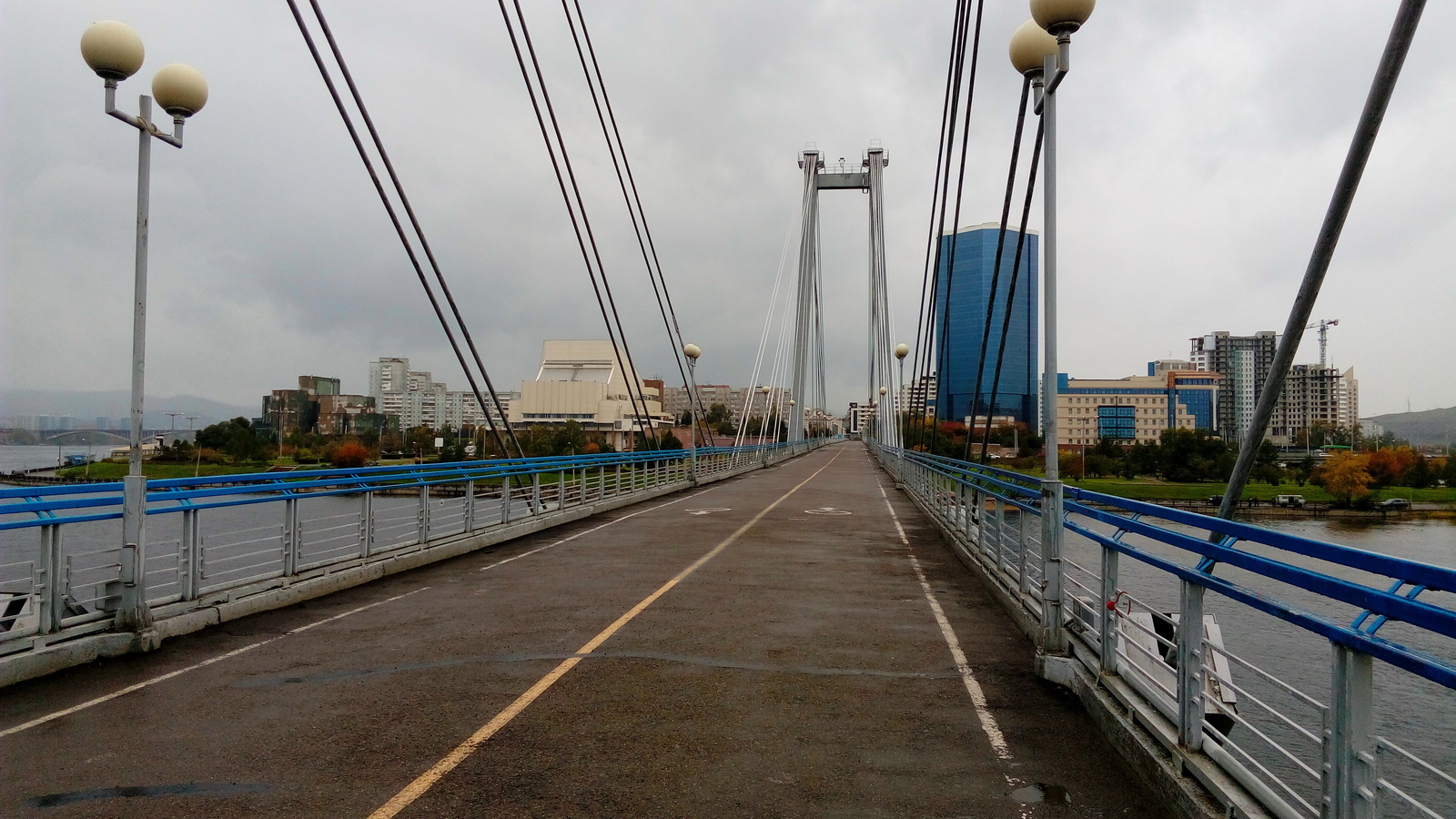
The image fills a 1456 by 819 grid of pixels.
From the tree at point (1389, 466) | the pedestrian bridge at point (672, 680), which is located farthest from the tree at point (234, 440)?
the tree at point (1389, 466)

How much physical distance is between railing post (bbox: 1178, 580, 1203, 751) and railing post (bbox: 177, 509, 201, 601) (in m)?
7.99

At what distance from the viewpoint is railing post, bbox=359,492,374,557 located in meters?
10.5

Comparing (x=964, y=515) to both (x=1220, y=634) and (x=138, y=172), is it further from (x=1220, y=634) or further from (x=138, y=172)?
(x=138, y=172)

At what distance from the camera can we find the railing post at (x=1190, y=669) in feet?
12.9

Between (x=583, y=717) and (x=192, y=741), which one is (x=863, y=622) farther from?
(x=192, y=741)

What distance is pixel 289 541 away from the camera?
362 inches

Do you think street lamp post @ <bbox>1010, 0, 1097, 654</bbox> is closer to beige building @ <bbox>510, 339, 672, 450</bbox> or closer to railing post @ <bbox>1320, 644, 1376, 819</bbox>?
railing post @ <bbox>1320, 644, 1376, 819</bbox>

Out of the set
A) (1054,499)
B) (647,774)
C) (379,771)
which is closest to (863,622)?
(1054,499)

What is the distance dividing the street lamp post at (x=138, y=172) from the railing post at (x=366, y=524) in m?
3.22

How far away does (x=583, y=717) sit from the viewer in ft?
16.7

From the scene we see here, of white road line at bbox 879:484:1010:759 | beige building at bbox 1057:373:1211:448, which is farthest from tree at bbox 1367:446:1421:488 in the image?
white road line at bbox 879:484:1010:759

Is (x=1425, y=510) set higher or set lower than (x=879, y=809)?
lower

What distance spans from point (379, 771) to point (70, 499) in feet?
15.5

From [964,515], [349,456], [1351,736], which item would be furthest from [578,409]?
[1351,736]
